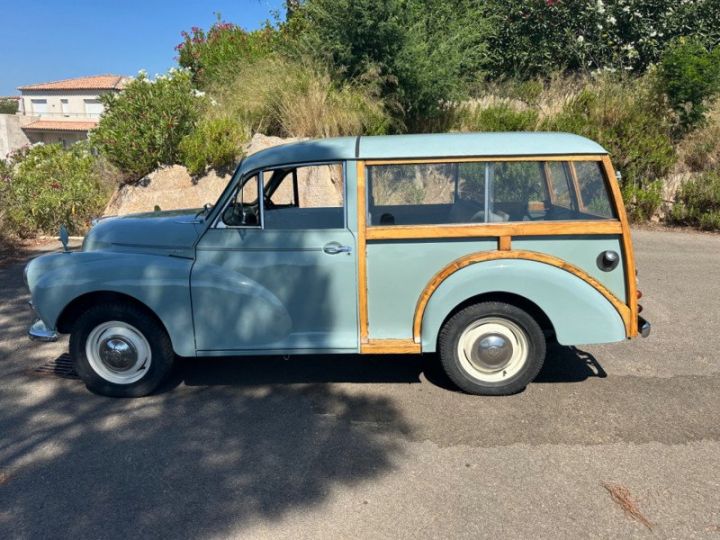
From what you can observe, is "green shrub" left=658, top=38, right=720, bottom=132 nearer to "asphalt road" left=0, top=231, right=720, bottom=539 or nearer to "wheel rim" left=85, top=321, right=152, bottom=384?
"asphalt road" left=0, top=231, right=720, bottom=539

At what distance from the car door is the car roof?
5.2 inches

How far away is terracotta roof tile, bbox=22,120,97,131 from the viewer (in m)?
56.2

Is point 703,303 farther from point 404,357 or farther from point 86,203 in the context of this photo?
point 86,203

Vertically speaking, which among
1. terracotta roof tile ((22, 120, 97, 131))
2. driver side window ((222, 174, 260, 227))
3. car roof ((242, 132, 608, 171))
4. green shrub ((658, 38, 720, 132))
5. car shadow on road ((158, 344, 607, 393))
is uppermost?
terracotta roof tile ((22, 120, 97, 131))

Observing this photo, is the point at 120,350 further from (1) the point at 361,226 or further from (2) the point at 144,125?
(2) the point at 144,125

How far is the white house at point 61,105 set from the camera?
58.8m

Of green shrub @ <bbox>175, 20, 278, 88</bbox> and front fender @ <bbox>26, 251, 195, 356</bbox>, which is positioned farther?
green shrub @ <bbox>175, 20, 278, 88</bbox>

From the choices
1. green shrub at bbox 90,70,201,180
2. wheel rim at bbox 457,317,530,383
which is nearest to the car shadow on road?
wheel rim at bbox 457,317,530,383

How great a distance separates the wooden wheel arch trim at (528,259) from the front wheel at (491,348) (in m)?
0.30

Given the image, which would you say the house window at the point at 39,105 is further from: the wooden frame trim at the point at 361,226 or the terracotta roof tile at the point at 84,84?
the wooden frame trim at the point at 361,226

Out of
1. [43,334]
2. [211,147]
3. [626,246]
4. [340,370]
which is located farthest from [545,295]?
[211,147]

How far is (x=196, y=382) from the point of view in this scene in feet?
14.7

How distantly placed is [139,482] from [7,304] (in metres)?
4.30

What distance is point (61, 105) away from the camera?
221 feet
